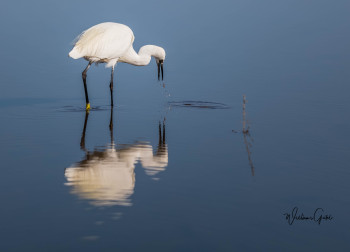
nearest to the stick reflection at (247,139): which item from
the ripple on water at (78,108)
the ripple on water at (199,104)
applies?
the ripple on water at (199,104)

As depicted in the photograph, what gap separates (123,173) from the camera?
24.8 feet

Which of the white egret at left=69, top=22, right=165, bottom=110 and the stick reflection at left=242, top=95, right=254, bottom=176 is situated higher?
the white egret at left=69, top=22, right=165, bottom=110

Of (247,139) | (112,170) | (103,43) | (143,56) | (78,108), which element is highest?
(103,43)

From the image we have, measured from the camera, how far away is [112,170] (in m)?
7.72

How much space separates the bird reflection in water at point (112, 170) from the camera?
645 cm

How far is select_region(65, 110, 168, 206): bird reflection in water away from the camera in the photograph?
6446mm

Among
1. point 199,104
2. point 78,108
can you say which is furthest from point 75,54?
point 199,104

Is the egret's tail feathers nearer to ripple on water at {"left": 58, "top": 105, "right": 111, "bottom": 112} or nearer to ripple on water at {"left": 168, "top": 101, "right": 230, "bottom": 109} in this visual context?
ripple on water at {"left": 58, "top": 105, "right": 111, "bottom": 112}

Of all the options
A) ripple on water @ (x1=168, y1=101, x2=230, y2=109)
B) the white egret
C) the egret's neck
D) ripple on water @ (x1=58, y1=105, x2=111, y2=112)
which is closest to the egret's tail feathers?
the white egret

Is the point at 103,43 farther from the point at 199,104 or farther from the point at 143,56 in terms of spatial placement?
the point at 199,104

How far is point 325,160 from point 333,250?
3.67 meters

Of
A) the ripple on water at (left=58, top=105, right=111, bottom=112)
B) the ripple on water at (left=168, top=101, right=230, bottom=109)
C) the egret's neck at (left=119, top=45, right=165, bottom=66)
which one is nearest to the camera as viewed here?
the ripple on water at (left=58, top=105, right=111, bottom=112)

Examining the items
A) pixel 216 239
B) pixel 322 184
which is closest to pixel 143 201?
pixel 216 239

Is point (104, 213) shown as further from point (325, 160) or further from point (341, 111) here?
point (341, 111)
